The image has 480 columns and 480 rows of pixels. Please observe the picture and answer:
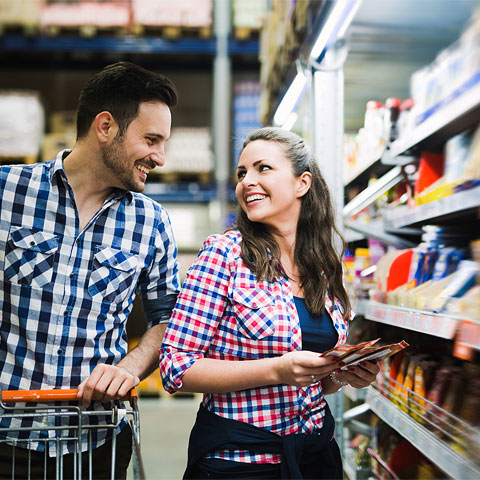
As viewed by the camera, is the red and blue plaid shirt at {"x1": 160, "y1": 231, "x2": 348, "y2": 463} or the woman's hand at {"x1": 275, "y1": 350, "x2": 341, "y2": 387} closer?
the woman's hand at {"x1": 275, "y1": 350, "x2": 341, "y2": 387}

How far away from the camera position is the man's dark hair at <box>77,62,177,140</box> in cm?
163

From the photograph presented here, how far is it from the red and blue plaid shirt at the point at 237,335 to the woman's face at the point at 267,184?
6.9 inches

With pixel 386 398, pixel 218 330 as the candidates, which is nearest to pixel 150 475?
pixel 386 398

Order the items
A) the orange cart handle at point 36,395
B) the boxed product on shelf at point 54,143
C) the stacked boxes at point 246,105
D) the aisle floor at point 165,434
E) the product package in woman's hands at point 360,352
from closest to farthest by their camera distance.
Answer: the product package in woman's hands at point 360,352, the orange cart handle at point 36,395, the aisle floor at point 165,434, the boxed product on shelf at point 54,143, the stacked boxes at point 246,105

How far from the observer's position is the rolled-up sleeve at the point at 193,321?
138cm

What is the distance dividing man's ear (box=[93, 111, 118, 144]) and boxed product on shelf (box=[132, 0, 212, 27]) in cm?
474

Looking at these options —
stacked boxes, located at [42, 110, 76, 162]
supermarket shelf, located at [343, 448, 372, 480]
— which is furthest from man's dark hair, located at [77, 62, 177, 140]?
stacked boxes, located at [42, 110, 76, 162]

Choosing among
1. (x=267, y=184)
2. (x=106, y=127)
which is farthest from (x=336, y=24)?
(x=106, y=127)

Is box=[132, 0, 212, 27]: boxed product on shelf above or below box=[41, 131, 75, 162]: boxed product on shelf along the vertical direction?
above

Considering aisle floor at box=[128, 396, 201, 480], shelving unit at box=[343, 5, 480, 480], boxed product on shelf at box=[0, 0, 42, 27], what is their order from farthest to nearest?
boxed product on shelf at box=[0, 0, 42, 27] → aisle floor at box=[128, 396, 201, 480] → shelving unit at box=[343, 5, 480, 480]

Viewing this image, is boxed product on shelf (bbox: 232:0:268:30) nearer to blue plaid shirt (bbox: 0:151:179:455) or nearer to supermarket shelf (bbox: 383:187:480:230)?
supermarket shelf (bbox: 383:187:480:230)

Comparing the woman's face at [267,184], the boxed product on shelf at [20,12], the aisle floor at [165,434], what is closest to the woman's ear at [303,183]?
the woman's face at [267,184]

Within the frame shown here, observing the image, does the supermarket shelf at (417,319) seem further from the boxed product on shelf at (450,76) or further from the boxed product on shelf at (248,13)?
the boxed product on shelf at (248,13)

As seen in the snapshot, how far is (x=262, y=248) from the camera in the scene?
1.52 metres
